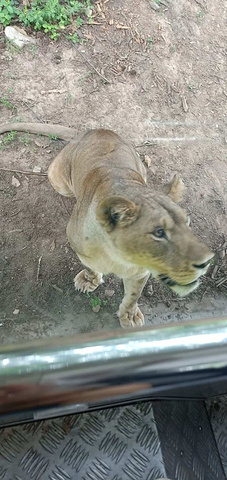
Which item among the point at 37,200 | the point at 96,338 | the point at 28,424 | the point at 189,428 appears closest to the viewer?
the point at 96,338

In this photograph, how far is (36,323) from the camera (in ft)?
10.9

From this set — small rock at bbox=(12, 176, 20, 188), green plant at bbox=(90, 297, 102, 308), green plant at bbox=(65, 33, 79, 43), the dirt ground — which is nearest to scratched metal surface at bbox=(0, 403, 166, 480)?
the dirt ground

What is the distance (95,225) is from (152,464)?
4.16 ft

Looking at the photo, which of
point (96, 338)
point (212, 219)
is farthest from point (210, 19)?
point (96, 338)

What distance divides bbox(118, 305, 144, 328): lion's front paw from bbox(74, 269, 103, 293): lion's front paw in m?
0.29

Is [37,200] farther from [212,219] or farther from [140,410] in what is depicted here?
[140,410]

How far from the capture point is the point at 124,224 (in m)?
2.22

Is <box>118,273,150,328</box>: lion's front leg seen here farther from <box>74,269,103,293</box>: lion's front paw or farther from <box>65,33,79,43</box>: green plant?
<box>65,33,79,43</box>: green plant

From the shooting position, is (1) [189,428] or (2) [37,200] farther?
(2) [37,200]

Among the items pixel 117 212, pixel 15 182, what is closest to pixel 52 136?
pixel 15 182

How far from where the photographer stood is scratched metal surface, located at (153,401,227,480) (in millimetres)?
1842

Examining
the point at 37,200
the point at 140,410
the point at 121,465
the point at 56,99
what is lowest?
the point at 37,200

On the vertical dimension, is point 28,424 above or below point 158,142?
above

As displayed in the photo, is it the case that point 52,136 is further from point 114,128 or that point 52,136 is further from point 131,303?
point 131,303
